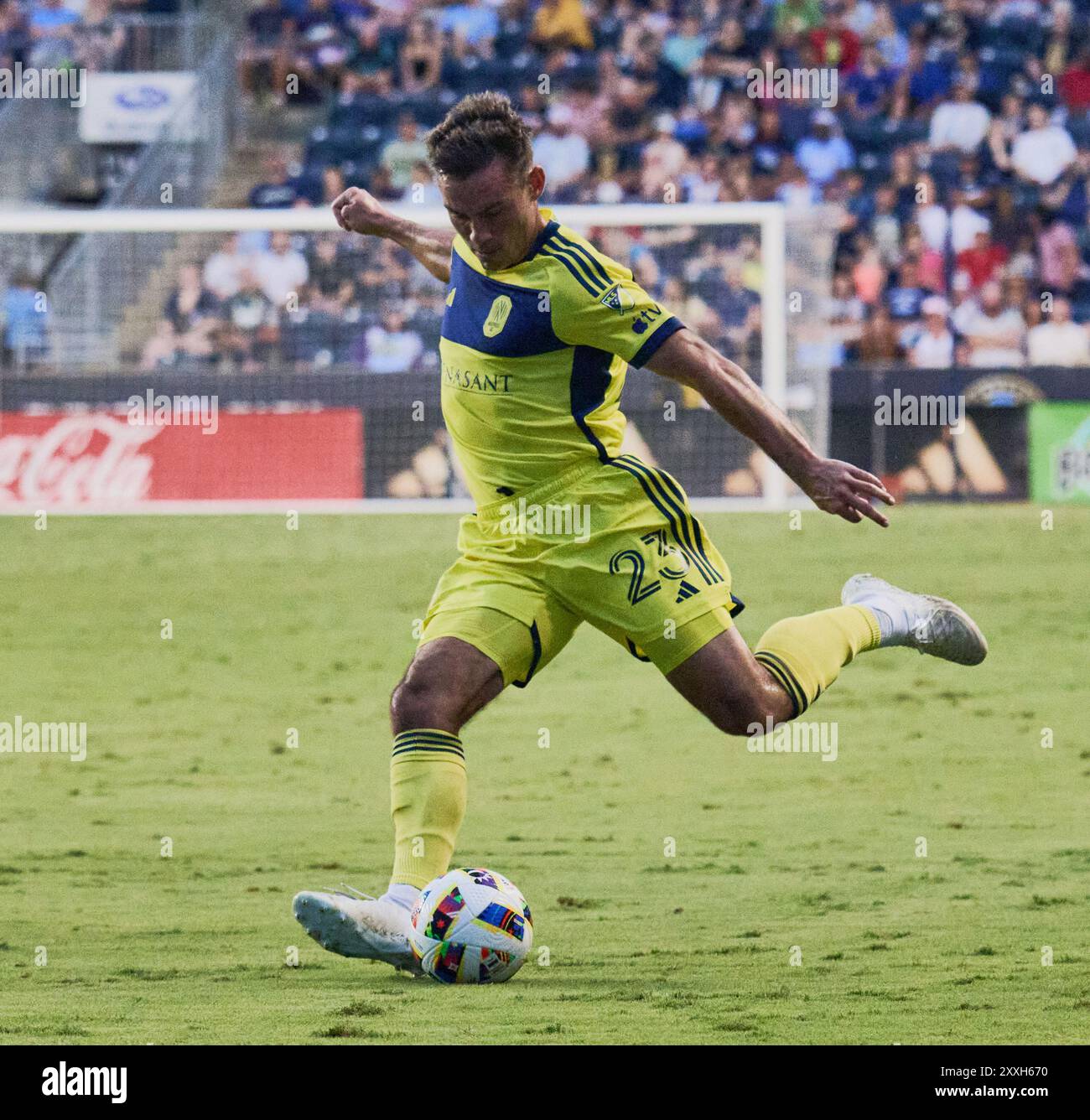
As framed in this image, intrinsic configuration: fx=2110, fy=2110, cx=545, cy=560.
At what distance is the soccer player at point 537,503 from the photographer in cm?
551

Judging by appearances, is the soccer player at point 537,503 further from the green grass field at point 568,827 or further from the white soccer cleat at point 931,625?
the white soccer cleat at point 931,625

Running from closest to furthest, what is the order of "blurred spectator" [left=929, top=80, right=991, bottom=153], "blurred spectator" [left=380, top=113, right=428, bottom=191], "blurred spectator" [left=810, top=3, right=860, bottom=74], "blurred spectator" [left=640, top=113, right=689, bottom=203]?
"blurred spectator" [left=380, top=113, right=428, bottom=191] < "blurred spectator" [left=640, top=113, right=689, bottom=203] < "blurred spectator" [left=929, top=80, right=991, bottom=153] < "blurred spectator" [left=810, top=3, right=860, bottom=74]

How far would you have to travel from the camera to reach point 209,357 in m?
18.5

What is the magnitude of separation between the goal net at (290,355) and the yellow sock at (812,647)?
36.6 feet

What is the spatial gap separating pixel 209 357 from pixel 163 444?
899 mm

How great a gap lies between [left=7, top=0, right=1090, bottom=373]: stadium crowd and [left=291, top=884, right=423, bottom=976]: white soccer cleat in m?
13.3

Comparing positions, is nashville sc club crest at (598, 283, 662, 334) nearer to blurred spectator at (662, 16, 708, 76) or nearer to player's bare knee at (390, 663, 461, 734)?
player's bare knee at (390, 663, 461, 734)

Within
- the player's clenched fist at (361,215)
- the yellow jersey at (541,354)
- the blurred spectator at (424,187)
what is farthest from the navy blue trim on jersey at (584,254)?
the blurred spectator at (424,187)

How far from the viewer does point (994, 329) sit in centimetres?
2008

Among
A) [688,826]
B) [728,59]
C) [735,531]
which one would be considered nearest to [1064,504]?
[735,531]

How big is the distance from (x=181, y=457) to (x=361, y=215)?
1185 centimetres

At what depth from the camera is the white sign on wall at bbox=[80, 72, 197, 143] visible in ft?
77.8

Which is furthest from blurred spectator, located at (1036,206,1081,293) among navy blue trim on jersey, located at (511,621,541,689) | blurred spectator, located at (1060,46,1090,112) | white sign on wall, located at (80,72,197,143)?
navy blue trim on jersey, located at (511,621,541,689)

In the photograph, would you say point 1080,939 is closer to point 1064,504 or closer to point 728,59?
point 1064,504
